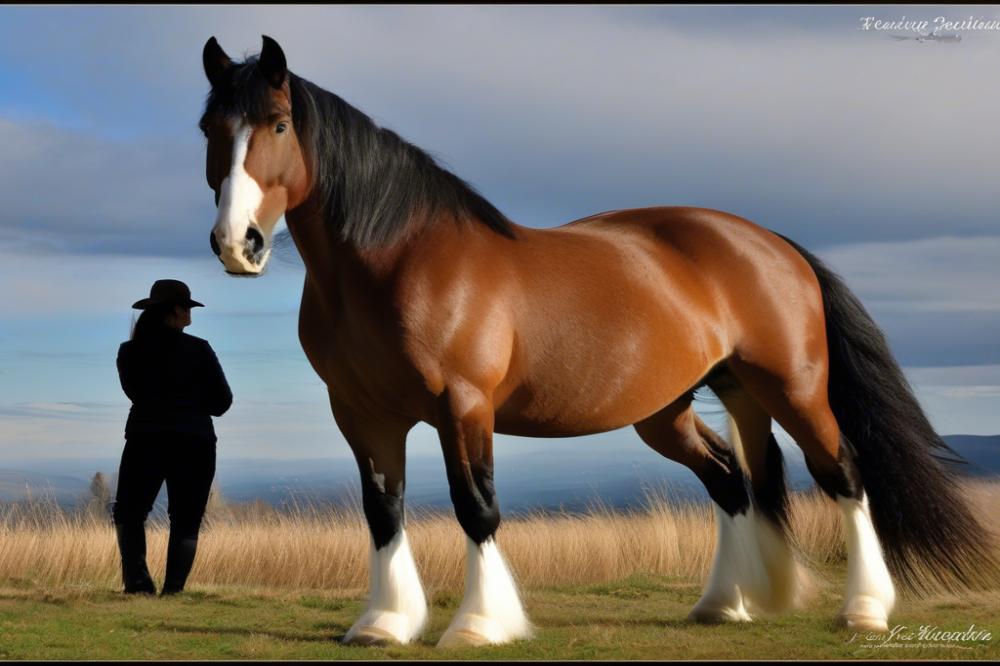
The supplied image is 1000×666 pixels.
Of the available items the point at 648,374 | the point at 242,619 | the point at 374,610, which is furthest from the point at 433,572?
the point at 648,374

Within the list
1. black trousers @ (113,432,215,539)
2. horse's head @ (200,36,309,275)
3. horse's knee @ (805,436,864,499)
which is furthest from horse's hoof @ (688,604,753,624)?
black trousers @ (113,432,215,539)

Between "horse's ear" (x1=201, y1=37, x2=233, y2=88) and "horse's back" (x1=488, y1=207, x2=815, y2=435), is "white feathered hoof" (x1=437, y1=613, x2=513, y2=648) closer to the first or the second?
"horse's back" (x1=488, y1=207, x2=815, y2=435)

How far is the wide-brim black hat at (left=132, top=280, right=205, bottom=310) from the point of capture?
25.3ft

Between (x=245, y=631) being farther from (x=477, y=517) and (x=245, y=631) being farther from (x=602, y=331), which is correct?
(x=602, y=331)

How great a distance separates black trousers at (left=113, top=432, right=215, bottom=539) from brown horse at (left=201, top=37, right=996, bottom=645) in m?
2.50

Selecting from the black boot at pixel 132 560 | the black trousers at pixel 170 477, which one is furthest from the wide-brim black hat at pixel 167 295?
the black boot at pixel 132 560

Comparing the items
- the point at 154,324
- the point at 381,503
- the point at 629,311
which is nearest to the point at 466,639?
the point at 381,503

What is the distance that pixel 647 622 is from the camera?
6.61 meters

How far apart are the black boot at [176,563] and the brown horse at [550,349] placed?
2.68 metres

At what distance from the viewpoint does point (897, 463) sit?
6.46m

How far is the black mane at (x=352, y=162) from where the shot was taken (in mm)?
4996

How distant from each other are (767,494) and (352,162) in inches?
133

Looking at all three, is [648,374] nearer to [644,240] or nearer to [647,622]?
[644,240]

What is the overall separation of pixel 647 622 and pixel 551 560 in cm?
222
